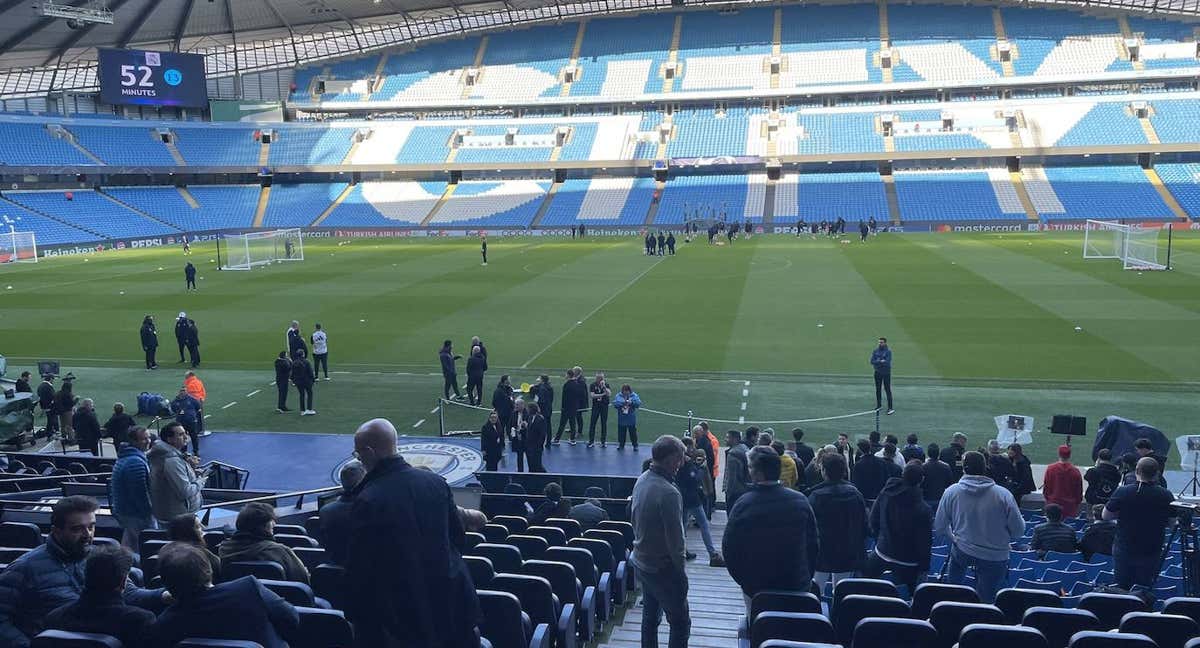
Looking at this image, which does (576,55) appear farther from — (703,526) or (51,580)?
(51,580)

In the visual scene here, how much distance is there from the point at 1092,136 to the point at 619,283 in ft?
165

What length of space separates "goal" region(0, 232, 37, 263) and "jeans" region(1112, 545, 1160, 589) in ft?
192

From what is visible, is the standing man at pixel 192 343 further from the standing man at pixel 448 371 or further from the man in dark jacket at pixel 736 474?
the man in dark jacket at pixel 736 474

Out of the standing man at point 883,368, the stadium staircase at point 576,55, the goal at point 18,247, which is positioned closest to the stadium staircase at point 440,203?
the stadium staircase at point 576,55

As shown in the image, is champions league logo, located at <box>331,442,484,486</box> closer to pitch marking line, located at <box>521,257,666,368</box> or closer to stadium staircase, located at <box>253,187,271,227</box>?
pitch marking line, located at <box>521,257,666,368</box>

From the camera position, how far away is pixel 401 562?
152 inches

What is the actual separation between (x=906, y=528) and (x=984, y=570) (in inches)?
31.6

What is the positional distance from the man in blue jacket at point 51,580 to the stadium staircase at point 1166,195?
6888 cm

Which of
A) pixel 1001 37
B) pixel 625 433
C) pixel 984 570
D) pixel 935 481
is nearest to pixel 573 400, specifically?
pixel 625 433

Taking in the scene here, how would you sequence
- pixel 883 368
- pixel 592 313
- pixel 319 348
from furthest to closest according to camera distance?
pixel 592 313 < pixel 319 348 < pixel 883 368

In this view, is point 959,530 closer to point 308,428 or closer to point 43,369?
point 308,428

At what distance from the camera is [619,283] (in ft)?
123

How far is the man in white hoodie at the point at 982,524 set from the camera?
7051mm

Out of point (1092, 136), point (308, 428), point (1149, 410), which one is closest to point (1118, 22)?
point (1092, 136)
